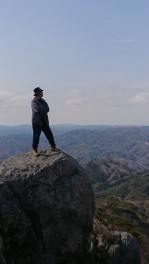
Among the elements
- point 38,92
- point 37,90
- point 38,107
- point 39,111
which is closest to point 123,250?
point 39,111

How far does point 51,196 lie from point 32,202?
1.10 metres

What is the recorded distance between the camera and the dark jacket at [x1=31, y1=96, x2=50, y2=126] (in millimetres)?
23984

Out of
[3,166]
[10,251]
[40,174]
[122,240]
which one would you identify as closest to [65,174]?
[40,174]

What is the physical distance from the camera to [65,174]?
2267 centimetres

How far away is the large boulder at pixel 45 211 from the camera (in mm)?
20219

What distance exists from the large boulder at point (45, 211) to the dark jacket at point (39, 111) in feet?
7.51

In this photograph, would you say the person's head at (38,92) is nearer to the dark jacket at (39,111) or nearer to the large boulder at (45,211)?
the dark jacket at (39,111)

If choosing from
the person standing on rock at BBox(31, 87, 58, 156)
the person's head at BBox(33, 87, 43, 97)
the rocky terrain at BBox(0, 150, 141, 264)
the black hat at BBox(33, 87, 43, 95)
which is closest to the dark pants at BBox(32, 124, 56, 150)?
the person standing on rock at BBox(31, 87, 58, 156)

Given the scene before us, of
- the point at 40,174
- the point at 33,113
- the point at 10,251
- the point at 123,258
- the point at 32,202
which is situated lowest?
the point at 123,258

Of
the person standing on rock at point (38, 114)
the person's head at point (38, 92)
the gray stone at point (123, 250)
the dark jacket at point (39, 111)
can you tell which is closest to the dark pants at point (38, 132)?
the person standing on rock at point (38, 114)

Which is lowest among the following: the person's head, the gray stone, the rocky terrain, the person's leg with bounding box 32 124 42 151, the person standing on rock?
the gray stone

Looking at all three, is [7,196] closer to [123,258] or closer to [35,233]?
[35,233]

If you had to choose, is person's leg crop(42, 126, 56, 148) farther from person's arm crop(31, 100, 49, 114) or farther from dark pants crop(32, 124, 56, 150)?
person's arm crop(31, 100, 49, 114)

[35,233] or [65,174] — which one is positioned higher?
[65,174]
